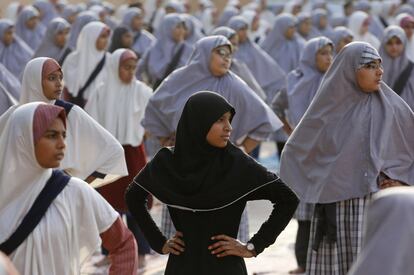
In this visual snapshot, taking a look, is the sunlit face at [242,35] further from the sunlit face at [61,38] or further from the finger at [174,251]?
the finger at [174,251]

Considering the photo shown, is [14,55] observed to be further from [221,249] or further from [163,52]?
[221,249]

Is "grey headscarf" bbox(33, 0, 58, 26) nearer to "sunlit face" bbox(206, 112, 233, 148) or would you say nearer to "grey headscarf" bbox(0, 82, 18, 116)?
"grey headscarf" bbox(0, 82, 18, 116)

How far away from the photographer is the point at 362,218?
255 inches

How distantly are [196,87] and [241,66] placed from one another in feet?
6.07

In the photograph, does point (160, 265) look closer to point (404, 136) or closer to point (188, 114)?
point (404, 136)

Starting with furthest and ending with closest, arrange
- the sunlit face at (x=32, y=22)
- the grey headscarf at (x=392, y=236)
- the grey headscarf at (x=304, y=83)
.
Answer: the sunlit face at (x=32, y=22) < the grey headscarf at (x=304, y=83) < the grey headscarf at (x=392, y=236)

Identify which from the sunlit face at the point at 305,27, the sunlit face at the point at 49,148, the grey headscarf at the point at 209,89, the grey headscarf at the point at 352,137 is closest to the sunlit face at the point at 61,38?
the sunlit face at the point at 305,27

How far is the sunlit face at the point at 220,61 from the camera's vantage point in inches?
325

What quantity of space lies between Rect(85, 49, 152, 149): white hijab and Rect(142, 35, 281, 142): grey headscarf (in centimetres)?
50

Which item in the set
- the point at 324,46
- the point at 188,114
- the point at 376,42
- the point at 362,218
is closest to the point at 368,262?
the point at 188,114

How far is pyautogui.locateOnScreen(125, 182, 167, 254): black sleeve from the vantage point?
5238mm

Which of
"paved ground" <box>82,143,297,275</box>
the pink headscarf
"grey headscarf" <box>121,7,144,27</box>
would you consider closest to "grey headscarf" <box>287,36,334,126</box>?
"paved ground" <box>82,143,297,275</box>

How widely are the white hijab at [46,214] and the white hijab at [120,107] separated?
4275mm

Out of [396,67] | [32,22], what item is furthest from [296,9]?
[396,67]
